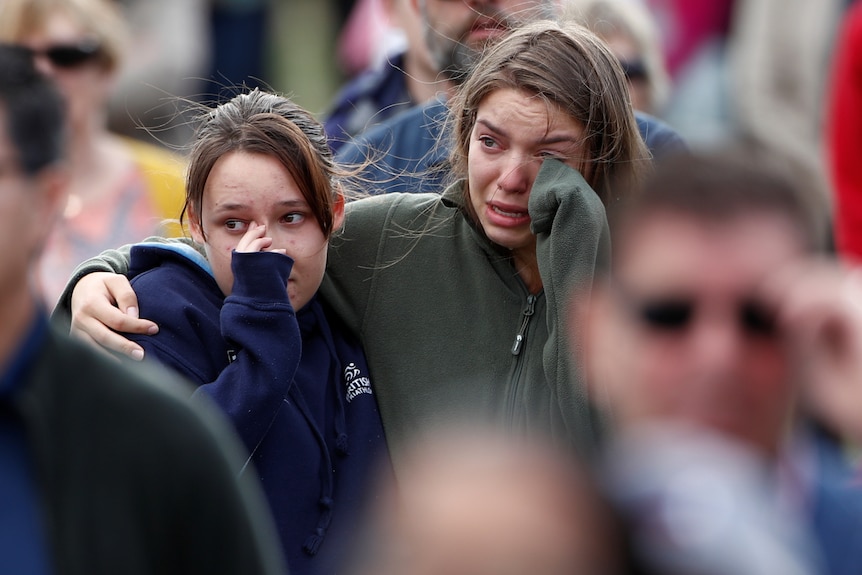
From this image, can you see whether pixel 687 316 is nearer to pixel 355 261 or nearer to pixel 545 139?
pixel 545 139

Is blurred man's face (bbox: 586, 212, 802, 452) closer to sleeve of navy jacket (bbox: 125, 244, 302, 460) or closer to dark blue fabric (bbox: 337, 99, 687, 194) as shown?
sleeve of navy jacket (bbox: 125, 244, 302, 460)

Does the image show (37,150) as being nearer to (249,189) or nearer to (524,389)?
(249,189)

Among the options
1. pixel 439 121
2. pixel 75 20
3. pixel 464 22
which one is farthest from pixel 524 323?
pixel 75 20

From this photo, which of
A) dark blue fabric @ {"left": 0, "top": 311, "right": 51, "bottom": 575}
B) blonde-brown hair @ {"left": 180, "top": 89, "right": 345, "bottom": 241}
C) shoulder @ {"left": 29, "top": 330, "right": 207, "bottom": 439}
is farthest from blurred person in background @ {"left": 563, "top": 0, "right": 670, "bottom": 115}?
dark blue fabric @ {"left": 0, "top": 311, "right": 51, "bottom": 575}

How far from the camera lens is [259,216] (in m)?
3.04

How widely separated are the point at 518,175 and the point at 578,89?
0.23 m

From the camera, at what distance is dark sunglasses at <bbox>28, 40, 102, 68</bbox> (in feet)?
16.3

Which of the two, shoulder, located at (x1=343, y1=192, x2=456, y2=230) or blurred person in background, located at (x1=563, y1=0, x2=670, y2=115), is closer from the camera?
shoulder, located at (x1=343, y1=192, x2=456, y2=230)

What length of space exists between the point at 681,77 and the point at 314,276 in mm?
4156

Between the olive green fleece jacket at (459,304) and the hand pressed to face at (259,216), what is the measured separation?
0.64 feet

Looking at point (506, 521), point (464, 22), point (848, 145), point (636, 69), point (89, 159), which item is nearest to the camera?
point (506, 521)

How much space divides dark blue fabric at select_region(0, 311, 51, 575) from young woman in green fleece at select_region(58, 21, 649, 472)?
39.8 inches

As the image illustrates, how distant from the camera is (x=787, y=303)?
161 centimetres

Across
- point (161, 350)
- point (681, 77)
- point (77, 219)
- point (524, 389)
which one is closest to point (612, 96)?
point (524, 389)
